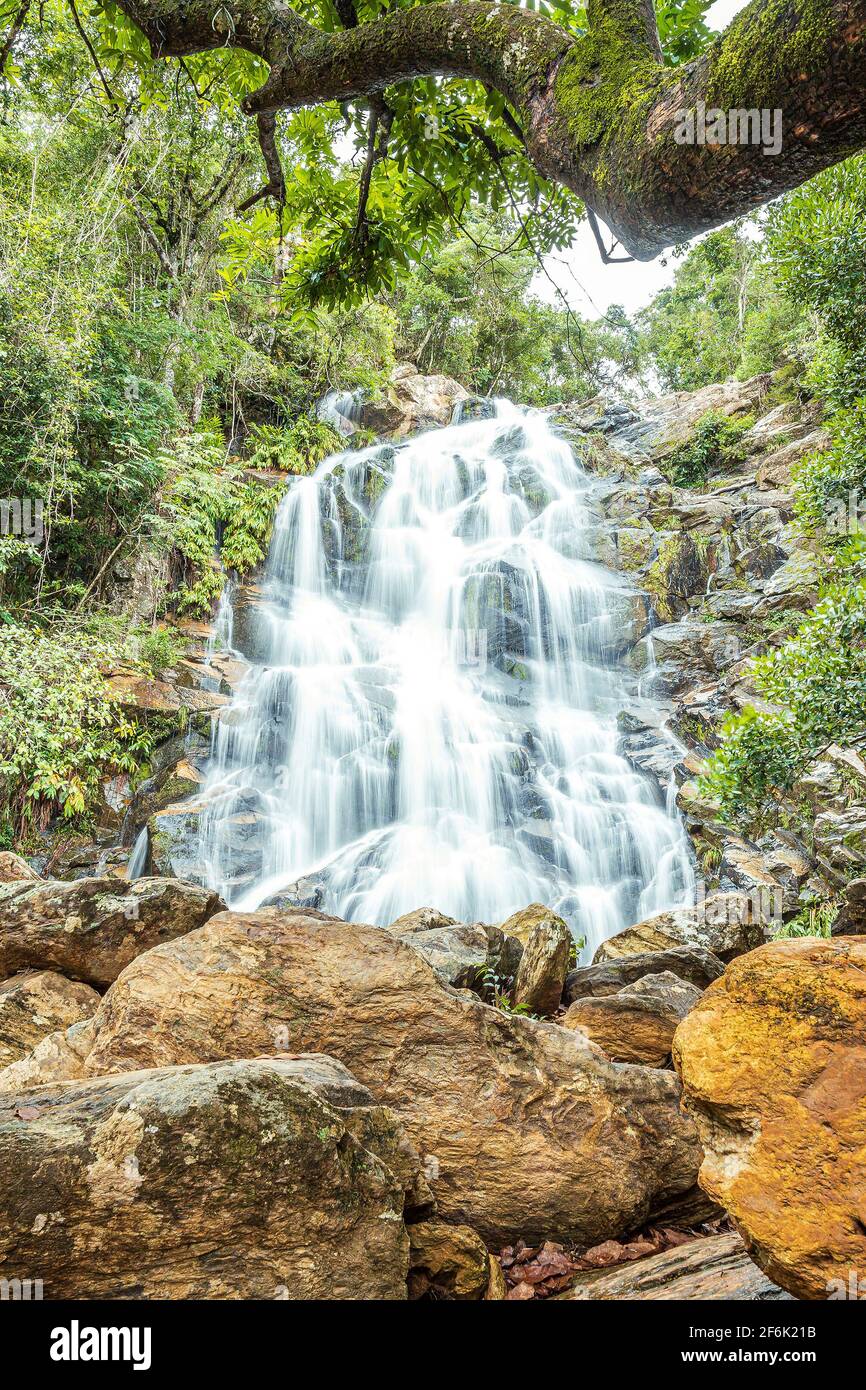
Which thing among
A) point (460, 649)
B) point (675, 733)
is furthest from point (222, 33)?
point (460, 649)

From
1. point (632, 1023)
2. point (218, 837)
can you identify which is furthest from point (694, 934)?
point (218, 837)

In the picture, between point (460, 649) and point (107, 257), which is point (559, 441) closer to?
point (460, 649)

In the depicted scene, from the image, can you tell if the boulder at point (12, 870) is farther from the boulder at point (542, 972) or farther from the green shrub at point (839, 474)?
the green shrub at point (839, 474)

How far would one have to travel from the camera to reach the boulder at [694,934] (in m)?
6.89

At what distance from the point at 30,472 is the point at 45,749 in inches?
187

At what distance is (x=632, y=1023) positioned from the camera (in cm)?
446

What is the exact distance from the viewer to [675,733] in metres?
12.6

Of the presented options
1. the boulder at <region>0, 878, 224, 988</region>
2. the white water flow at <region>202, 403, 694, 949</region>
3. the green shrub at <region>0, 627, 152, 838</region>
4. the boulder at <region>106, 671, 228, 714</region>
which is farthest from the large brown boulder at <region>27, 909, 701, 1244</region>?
the boulder at <region>106, 671, 228, 714</region>

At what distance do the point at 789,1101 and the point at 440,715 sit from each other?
11.4 metres

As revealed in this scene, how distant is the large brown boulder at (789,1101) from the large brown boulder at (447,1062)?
1238 mm

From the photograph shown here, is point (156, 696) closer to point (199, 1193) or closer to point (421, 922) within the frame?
point (421, 922)

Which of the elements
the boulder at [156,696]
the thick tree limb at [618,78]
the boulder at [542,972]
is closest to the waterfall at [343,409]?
the boulder at [156,696]

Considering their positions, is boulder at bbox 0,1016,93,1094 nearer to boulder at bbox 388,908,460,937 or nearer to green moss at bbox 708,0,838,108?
boulder at bbox 388,908,460,937

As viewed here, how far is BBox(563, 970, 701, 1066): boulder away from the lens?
438 cm
